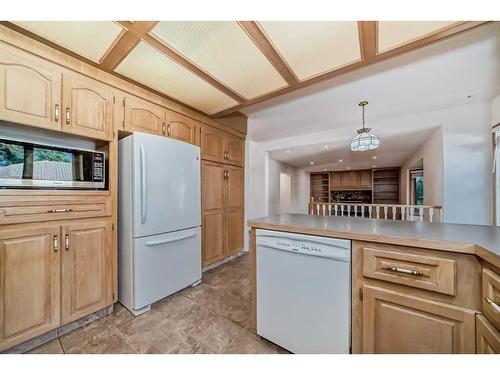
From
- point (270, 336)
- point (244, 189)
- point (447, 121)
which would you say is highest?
point (447, 121)

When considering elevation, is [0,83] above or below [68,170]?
above

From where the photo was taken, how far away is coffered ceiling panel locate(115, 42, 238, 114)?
56.4 inches

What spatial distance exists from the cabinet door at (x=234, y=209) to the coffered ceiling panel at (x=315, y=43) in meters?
1.71

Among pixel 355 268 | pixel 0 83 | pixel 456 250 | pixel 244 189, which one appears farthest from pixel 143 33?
pixel 244 189

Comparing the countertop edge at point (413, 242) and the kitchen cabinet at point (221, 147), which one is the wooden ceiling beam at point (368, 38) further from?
the kitchen cabinet at point (221, 147)

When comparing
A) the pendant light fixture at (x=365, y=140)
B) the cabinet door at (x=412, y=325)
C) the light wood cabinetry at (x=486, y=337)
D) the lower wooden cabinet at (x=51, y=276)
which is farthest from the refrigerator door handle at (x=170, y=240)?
the pendant light fixture at (x=365, y=140)

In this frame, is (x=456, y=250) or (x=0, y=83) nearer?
(x=456, y=250)

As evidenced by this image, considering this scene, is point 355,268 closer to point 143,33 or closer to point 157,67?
point 143,33

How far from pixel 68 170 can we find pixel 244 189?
85.6 inches

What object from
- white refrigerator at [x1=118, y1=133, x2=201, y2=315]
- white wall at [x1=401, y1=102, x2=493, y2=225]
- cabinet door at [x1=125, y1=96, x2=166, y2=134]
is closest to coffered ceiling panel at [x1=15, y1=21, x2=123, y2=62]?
cabinet door at [x1=125, y1=96, x2=166, y2=134]

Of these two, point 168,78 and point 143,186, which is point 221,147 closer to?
point 168,78

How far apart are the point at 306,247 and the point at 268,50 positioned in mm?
1351

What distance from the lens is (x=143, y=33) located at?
47.1 inches
